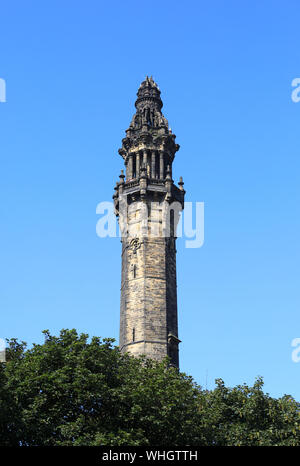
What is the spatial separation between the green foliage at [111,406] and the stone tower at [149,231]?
12.1 meters

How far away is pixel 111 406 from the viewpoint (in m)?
31.8

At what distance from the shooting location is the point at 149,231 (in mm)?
52969

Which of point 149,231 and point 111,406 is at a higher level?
point 149,231

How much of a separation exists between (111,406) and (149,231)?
75.2 feet

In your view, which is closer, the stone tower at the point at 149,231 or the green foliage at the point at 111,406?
the green foliage at the point at 111,406

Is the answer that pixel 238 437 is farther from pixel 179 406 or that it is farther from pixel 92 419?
pixel 92 419

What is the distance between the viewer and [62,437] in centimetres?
2962

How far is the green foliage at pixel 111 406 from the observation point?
1160 inches

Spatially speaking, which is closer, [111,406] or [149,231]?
[111,406]

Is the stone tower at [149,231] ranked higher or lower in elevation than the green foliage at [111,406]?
higher

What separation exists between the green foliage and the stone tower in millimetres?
12139

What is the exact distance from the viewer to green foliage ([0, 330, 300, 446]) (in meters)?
29.5

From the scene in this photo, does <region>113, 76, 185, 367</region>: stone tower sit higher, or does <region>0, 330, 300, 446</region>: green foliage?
<region>113, 76, 185, 367</region>: stone tower
